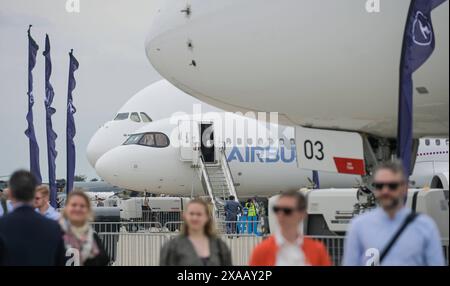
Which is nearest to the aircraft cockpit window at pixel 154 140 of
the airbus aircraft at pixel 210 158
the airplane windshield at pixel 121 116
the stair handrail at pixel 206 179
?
the airbus aircraft at pixel 210 158

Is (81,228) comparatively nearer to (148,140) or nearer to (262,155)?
(262,155)

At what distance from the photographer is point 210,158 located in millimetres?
25328

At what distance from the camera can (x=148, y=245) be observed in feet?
40.1

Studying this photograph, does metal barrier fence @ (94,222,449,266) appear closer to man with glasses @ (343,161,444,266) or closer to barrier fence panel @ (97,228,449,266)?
barrier fence panel @ (97,228,449,266)

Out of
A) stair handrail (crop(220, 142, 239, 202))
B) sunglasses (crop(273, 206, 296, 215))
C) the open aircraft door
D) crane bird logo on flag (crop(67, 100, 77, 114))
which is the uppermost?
crane bird logo on flag (crop(67, 100, 77, 114))

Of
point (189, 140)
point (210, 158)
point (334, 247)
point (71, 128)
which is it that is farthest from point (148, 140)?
point (334, 247)

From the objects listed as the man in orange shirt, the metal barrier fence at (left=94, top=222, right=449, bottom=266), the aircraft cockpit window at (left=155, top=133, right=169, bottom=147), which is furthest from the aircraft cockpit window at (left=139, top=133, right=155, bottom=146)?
the man in orange shirt

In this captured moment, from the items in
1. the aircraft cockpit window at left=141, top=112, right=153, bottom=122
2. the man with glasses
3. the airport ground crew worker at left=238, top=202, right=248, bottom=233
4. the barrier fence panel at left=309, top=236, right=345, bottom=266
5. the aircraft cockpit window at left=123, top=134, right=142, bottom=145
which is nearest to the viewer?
the man with glasses

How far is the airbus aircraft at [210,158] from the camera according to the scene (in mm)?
25031

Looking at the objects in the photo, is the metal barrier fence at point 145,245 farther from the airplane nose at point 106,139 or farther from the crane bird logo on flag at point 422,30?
the airplane nose at point 106,139

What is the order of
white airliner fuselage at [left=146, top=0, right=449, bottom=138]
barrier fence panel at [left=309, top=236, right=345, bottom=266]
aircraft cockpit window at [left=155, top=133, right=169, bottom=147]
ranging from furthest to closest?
aircraft cockpit window at [left=155, top=133, right=169, bottom=147] → white airliner fuselage at [left=146, top=0, right=449, bottom=138] → barrier fence panel at [left=309, top=236, right=345, bottom=266]

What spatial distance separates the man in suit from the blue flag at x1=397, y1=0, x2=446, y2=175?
407 centimetres

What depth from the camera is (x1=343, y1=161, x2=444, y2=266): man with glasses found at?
14.4ft
